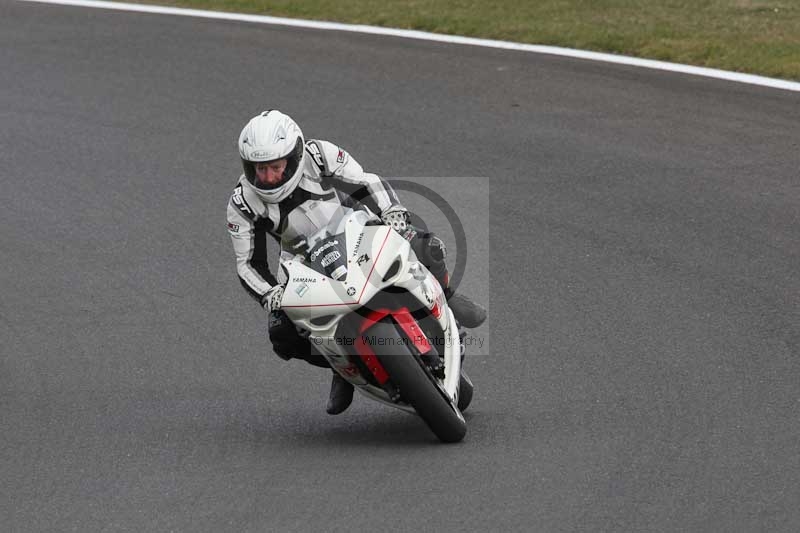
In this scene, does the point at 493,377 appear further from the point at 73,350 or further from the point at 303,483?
the point at 73,350

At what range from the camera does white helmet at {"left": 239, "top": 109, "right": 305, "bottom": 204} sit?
6195 mm

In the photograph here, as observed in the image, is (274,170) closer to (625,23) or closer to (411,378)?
(411,378)

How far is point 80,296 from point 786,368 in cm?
487

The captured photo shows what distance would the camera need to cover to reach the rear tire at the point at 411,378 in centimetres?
589

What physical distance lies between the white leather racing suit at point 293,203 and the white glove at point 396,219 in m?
0.03

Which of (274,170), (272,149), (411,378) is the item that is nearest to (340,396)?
(411,378)

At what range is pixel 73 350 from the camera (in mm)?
8086

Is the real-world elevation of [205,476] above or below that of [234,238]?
below

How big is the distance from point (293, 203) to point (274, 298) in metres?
0.55

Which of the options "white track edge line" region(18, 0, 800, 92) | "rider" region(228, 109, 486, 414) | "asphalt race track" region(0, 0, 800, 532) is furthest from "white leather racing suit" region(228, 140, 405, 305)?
"white track edge line" region(18, 0, 800, 92)

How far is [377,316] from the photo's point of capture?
5953 mm

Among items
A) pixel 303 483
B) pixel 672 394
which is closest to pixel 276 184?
pixel 303 483

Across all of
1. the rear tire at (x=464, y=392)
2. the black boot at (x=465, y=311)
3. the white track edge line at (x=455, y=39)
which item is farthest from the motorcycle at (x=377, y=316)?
the white track edge line at (x=455, y=39)

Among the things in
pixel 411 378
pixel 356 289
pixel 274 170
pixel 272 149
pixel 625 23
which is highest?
pixel 272 149
